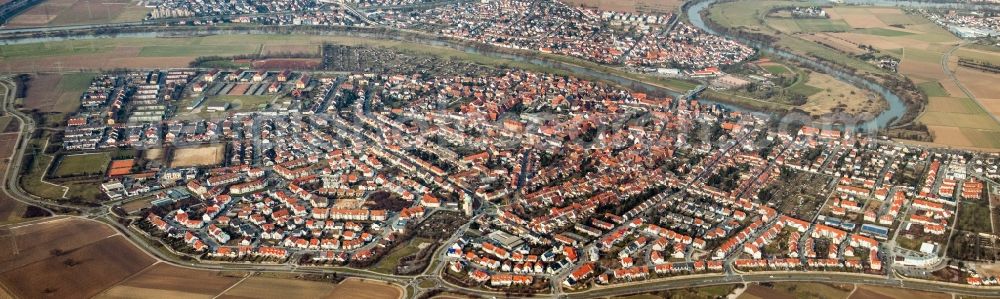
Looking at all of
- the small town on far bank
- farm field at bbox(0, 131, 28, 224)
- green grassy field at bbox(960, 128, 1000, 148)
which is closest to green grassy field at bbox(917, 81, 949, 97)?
the small town on far bank

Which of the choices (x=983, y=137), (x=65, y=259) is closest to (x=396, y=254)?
(x=65, y=259)

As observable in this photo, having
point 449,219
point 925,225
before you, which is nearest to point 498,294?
point 449,219

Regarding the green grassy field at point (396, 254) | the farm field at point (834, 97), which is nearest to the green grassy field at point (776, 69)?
the farm field at point (834, 97)

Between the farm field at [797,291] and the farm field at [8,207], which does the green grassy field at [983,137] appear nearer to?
the farm field at [797,291]

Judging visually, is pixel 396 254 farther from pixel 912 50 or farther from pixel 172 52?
pixel 912 50

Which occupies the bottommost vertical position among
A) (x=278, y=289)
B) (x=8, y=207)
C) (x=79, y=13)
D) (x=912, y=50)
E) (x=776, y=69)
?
(x=8, y=207)
